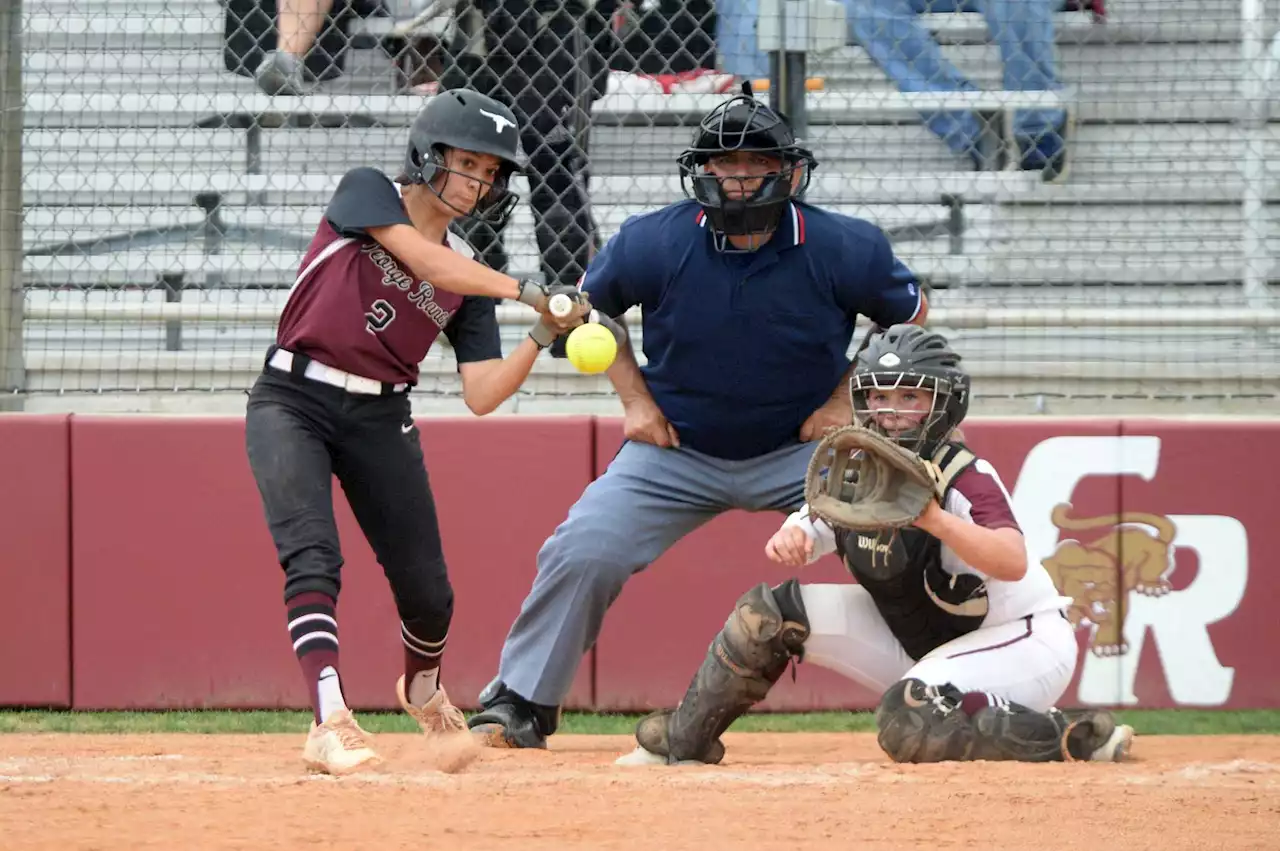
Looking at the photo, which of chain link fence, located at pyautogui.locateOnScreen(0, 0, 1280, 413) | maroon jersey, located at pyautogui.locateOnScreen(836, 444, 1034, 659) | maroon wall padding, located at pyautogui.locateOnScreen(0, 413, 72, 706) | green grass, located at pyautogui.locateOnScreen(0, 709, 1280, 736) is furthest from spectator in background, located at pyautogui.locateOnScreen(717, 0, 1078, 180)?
maroon wall padding, located at pyautogui.locateOnScreen(0, 413, 72, 706)

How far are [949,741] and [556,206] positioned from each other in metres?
2.69

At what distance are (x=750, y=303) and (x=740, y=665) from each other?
3.62ft

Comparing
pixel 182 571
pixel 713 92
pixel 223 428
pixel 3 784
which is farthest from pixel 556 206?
pixel 3 784

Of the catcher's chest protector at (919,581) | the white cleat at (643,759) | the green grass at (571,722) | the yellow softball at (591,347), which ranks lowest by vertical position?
the green grass at (571,722)

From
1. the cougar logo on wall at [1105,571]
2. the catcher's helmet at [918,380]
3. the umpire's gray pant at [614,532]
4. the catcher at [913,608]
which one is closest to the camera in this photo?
the catcher at [913,608]

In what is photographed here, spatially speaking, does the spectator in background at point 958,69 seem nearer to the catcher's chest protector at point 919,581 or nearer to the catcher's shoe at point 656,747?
the catcher's chest protector at point 919,581

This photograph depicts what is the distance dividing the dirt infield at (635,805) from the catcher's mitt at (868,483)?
1.93 ft

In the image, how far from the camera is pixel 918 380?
4086 mm

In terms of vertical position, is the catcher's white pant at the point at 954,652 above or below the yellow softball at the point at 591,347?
below

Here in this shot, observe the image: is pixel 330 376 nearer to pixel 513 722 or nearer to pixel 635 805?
pixel 513 722

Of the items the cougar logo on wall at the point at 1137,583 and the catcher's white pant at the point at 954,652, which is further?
the cougar logo on wall at the point at 1137,583

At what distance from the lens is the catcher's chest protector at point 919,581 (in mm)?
4215

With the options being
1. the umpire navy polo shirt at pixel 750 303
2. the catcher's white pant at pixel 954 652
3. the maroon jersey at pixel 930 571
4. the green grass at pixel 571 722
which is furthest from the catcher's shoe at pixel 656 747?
the green grass at pixel 571 722

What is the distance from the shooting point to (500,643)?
5.84 meters
